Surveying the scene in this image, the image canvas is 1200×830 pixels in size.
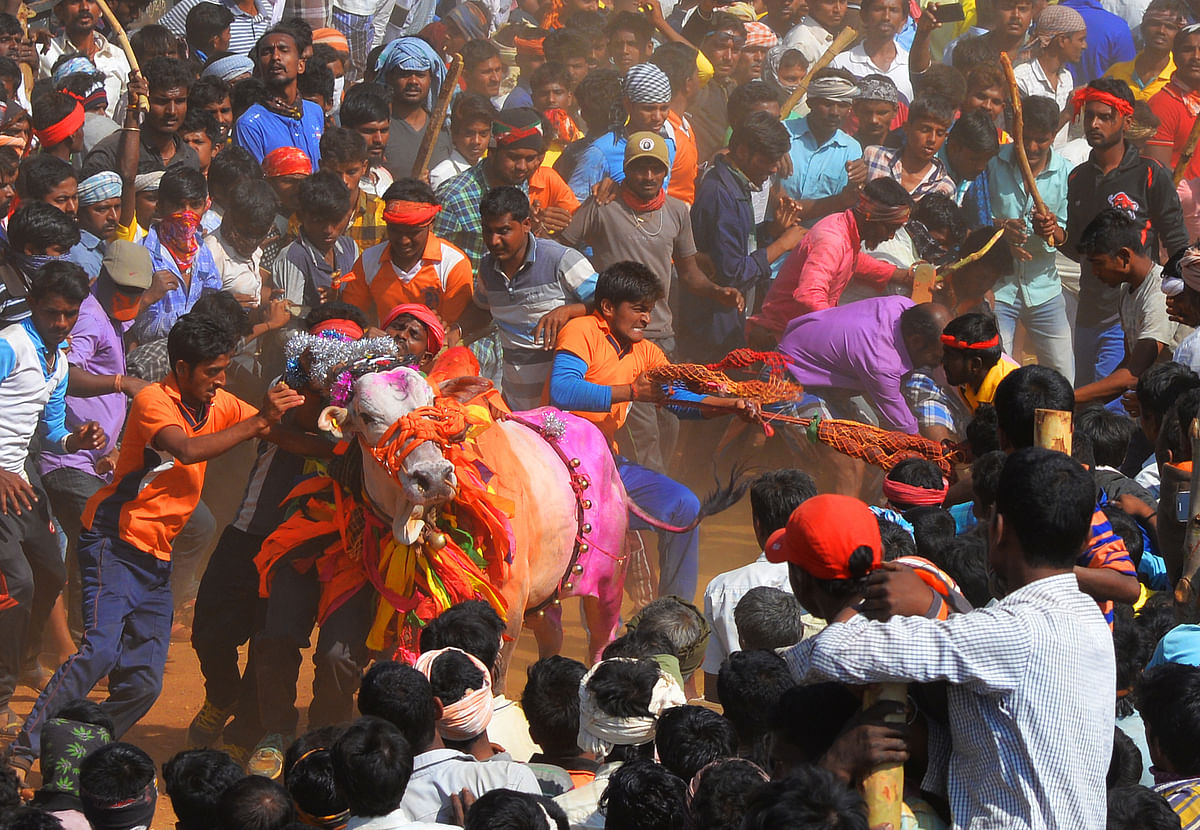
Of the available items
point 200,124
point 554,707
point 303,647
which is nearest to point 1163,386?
point 554,707

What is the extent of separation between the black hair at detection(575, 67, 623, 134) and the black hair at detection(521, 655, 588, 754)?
7024mm

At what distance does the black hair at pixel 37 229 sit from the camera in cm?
807

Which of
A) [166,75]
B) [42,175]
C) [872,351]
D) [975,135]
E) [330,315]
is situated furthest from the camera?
[975,135]

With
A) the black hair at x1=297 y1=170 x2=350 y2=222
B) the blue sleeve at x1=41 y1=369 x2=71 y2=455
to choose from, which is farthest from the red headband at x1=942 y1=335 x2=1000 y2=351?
the black hair at x1=297 y1=170 x2=350 y2=222

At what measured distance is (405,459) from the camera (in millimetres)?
5281

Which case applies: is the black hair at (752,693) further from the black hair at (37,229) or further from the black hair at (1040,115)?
the black hair at (1040,115)

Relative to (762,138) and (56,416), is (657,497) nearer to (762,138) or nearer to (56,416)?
(56,416)

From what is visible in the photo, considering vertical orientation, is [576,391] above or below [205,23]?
above

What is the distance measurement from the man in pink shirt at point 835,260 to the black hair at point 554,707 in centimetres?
574

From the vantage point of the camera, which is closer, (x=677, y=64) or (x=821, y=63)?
(x=677, y=64)

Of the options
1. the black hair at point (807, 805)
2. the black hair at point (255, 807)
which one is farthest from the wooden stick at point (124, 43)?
the black hair at point (807, 805)

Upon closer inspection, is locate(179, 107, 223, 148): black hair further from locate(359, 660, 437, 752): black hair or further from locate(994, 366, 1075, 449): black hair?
locate(994, 366, 1075, 449): black hair

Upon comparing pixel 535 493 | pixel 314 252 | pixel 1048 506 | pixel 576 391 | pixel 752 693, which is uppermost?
pixel 1048 506

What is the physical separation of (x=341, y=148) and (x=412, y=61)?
1.33 meters
